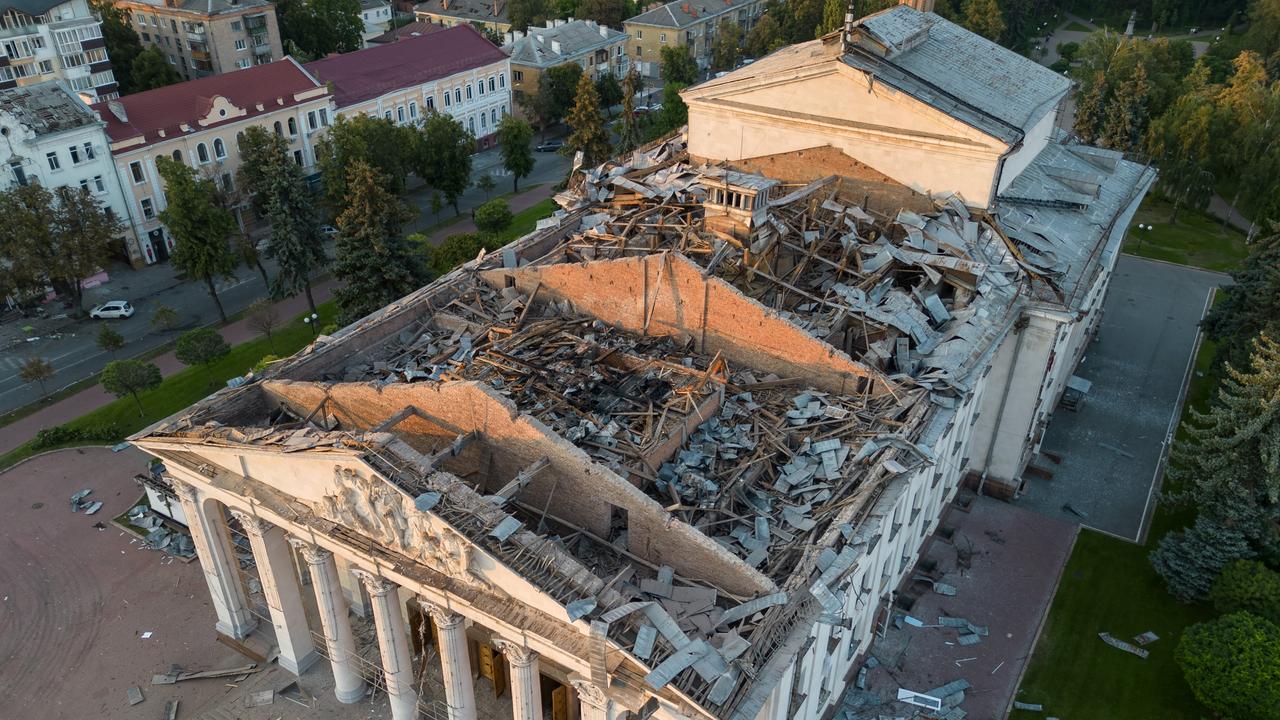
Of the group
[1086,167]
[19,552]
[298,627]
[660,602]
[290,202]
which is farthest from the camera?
[290,202]

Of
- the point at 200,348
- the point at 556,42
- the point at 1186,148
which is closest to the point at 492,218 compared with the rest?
the point at 200,348

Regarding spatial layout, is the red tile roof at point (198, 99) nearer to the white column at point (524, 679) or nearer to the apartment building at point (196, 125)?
the apartment building at point (196, 125)

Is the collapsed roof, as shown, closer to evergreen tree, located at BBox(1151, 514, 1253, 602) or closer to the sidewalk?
evergreen tree, located at BBox(1151, 514, 1253, 602)

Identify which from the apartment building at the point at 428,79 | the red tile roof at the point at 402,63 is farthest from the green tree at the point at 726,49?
the red tile roof at the point at 402,63

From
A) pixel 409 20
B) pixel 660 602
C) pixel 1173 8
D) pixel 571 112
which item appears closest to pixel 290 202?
pixel 571 112

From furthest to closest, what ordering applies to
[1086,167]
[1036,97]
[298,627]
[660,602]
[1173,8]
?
[1173,8]
[1086,167]
[1036,97]
[298,627]
[660,602]

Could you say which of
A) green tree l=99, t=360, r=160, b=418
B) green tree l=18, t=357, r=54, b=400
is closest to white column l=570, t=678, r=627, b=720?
green tree l=99, t=360, r=160, b=418

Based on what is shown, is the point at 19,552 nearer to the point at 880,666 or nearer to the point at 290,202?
the point at 290,202
